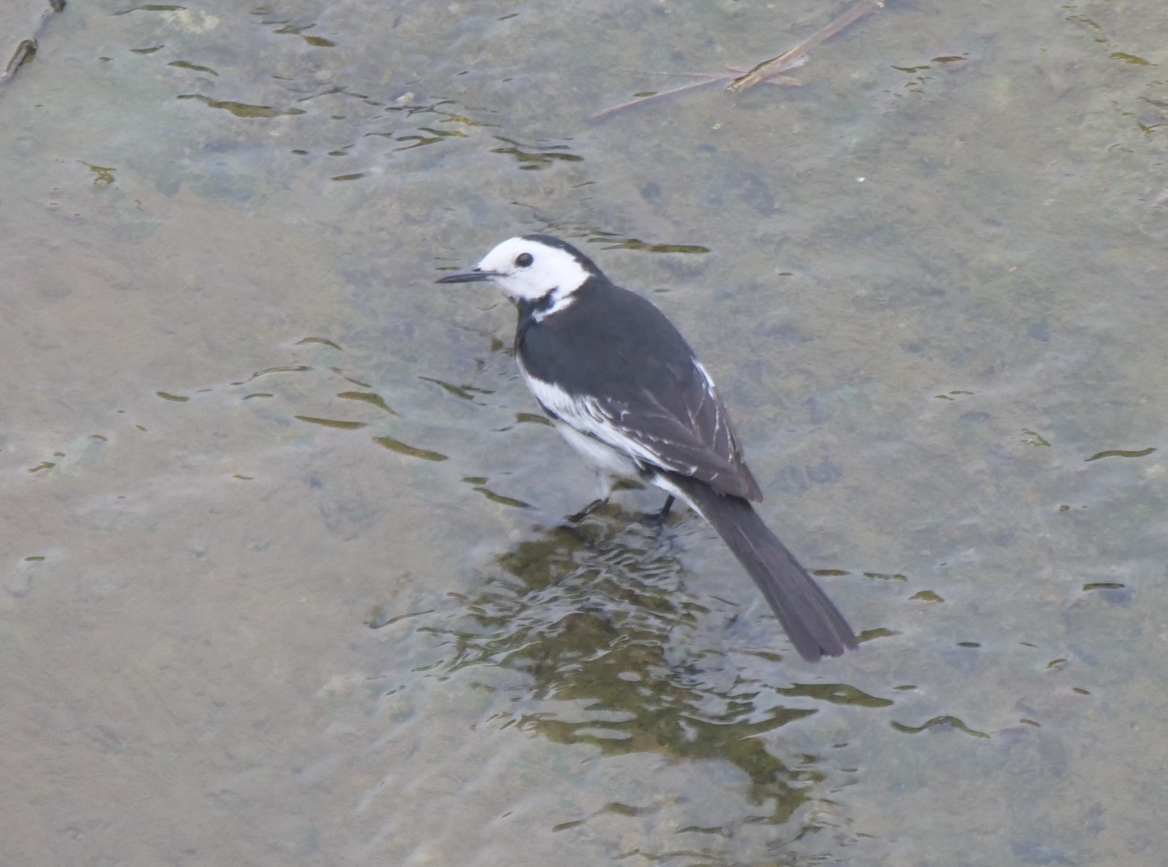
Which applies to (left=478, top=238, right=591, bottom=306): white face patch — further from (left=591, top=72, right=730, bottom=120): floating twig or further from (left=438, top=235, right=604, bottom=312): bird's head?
→ (left=591, top=72, right=730, bottom=120): floating twig

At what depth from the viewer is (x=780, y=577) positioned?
15.3ft

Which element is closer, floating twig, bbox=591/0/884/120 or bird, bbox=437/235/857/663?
bird, bbox=437/235/857/663

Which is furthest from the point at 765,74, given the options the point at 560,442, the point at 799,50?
the point at 560,442

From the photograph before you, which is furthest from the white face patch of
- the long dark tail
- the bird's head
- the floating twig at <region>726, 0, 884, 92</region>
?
the floating twig at <region>726, 0, 884, 92</region>

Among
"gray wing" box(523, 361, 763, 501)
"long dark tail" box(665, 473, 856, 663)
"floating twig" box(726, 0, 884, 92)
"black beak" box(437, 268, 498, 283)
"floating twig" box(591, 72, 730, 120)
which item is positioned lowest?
"long dark tail" box(665, 473, 856, 663)

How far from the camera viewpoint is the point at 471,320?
621 cm

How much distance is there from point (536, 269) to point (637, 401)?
90 cm

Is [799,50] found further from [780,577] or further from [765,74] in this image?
[780,577]

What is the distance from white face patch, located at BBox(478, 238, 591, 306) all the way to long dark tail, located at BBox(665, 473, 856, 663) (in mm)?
1203

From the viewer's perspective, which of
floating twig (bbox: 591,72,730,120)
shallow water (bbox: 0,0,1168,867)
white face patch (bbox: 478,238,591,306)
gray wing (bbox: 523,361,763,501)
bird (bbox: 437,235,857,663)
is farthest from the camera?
floating twig (bbox: 591,72,730,120)

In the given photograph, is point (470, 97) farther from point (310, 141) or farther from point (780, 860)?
point (780, 860)

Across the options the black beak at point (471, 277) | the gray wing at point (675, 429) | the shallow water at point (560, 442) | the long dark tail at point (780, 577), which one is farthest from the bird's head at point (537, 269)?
the long dark tail at point (780, 577)

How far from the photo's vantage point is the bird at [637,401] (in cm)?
466

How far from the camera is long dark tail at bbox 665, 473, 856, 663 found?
4480mm
